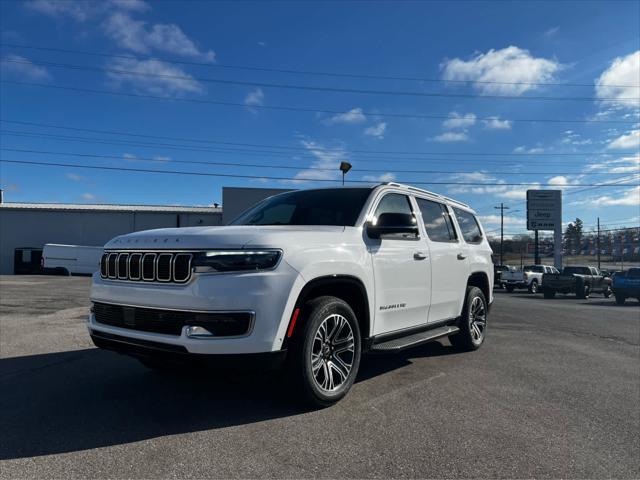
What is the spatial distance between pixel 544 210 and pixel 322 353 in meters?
46.1

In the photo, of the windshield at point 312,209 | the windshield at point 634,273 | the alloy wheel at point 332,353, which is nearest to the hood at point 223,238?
the windshield at point 312,209

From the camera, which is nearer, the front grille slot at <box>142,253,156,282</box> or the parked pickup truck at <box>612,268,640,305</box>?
the front grille slot at <box>142,253,156,282</box>

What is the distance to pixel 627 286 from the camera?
2144cm

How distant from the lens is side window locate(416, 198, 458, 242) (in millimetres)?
5415

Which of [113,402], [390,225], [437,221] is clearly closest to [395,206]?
[390,225]

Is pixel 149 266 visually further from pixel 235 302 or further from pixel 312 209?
pixel 312 209

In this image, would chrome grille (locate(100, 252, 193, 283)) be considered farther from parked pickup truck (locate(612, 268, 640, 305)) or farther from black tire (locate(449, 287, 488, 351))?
parked pickup truck (locate(612, 268, 640, 305))

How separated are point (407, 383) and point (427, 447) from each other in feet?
5.01

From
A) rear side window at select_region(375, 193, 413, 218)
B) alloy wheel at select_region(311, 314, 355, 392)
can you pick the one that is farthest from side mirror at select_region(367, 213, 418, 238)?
alloy wheel at select_region(311, 314, 355, 392)

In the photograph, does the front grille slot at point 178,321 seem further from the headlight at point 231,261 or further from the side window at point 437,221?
the side window at point 437,221

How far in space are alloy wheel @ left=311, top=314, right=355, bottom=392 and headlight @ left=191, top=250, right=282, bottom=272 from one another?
Result: 2.40 feet

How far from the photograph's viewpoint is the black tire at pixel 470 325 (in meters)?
6.10

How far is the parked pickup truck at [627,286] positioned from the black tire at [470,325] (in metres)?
18.7

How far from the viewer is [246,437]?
10.5ft
